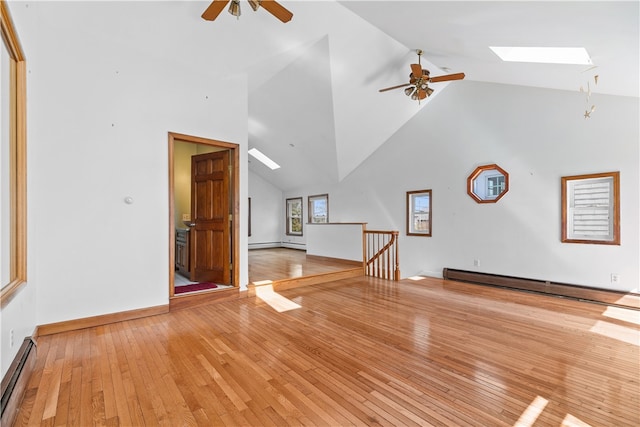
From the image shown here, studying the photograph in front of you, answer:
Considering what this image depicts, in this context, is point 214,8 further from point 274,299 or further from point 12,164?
point 274,299

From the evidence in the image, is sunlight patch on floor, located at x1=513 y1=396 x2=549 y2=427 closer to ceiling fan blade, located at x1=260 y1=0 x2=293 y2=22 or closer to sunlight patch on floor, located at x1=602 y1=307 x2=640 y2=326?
sunlight patch on floor, located at x1=602 y1=307 x2=640 y2=326

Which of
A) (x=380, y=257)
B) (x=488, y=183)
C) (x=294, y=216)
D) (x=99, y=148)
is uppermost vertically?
(x=99, y=148)

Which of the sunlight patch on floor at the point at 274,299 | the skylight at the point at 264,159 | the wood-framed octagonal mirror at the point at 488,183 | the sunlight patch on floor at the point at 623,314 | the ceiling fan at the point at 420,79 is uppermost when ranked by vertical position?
the ceiling fan at the point at 420,79

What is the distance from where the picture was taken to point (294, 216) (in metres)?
10.7

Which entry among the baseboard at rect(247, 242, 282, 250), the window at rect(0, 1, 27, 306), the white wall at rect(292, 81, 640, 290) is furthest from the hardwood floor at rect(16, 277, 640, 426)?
the baseboard at rect(247, 242, 282, 250)

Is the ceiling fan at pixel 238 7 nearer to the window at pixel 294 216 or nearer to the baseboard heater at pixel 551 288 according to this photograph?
the baseboard heater at pixel 551 288

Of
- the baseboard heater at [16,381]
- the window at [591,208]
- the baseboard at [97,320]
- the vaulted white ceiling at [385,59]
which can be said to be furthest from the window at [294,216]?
the baseboard heater at [16,381]

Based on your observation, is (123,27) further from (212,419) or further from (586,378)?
(586,378)

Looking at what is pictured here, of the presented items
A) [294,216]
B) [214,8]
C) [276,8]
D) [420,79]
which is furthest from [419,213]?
[214,8]

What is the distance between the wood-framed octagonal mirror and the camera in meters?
5.61

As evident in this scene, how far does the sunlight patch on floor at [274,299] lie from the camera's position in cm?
402

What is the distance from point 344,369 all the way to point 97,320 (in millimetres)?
2764

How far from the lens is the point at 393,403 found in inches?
76.7

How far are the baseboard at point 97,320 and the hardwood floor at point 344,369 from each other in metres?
0.09
